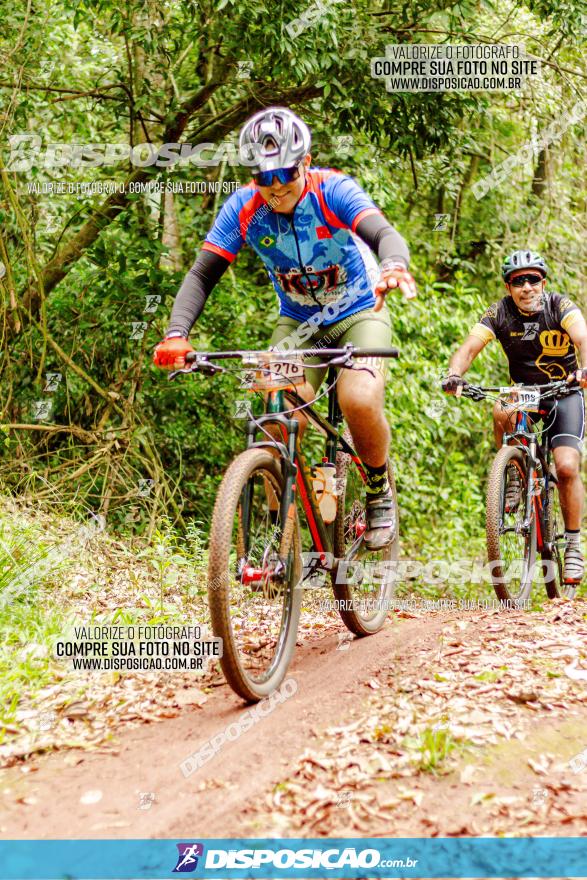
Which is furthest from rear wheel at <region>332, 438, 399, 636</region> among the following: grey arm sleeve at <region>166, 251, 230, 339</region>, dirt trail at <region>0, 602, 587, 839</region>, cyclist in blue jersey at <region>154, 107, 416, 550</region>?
grey arm sleeve at <region>166, 251, 230, 339</region>

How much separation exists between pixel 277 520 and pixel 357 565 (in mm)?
1116

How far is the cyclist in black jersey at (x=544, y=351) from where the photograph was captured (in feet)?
20.5

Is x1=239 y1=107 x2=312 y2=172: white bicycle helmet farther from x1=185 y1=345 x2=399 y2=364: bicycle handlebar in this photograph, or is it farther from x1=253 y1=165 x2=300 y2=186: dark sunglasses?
x1=185 y1=345 x2=399 y2=364: bicycle handlebar

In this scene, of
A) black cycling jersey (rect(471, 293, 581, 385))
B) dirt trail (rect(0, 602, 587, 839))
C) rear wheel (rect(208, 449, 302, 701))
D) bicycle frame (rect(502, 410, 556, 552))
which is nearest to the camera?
dirt trail (rect(0, 602, 587, 839))

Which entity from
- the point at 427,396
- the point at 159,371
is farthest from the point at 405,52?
the point at 427,396

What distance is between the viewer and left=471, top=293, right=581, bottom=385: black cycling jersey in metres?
6.34

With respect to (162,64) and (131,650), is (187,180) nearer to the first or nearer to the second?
(162,64)

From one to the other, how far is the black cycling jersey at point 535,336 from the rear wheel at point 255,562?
3.11 m

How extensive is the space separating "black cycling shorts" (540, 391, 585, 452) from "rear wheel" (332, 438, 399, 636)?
1.82 m

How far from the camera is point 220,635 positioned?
132 inches

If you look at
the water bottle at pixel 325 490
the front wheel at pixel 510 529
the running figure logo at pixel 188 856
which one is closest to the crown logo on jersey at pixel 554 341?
the front wheel at pixel 510 529

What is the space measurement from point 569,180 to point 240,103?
618 centimetres

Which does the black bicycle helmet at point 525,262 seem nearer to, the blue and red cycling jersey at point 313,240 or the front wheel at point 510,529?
the front wheel at point 510,529

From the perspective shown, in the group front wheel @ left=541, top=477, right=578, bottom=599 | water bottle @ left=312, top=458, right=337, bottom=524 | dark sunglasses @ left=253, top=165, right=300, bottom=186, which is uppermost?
dark sunglasses @ left=253, top=165, right=300, bottom=186
